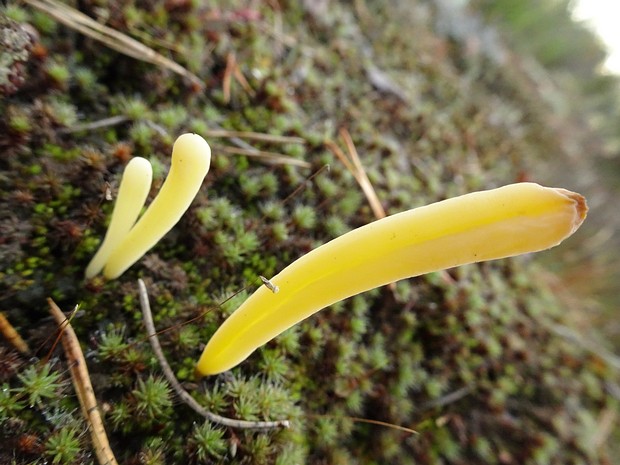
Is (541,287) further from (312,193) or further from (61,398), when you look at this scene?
(61,398)

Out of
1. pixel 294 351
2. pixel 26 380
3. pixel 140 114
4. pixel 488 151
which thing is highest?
pixel 140 114

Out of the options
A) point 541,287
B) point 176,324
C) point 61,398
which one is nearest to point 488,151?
point 541,287

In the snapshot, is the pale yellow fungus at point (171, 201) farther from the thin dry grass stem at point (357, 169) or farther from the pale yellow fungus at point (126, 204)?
the thin dry grass stem at point (357, 169)

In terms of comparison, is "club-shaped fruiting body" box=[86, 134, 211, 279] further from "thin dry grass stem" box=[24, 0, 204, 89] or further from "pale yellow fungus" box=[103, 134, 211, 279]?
"thin dry grass stem" box=[24, 0, 204, 89]

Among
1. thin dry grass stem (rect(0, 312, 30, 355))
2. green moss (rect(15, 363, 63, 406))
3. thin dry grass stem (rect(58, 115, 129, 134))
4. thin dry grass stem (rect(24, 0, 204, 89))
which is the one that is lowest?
green moss (rect(15, 363, 63, 406))

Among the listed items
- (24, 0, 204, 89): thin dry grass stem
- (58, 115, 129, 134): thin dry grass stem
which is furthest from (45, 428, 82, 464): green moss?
(24, 0, 204, 89): thin dry grass stem
